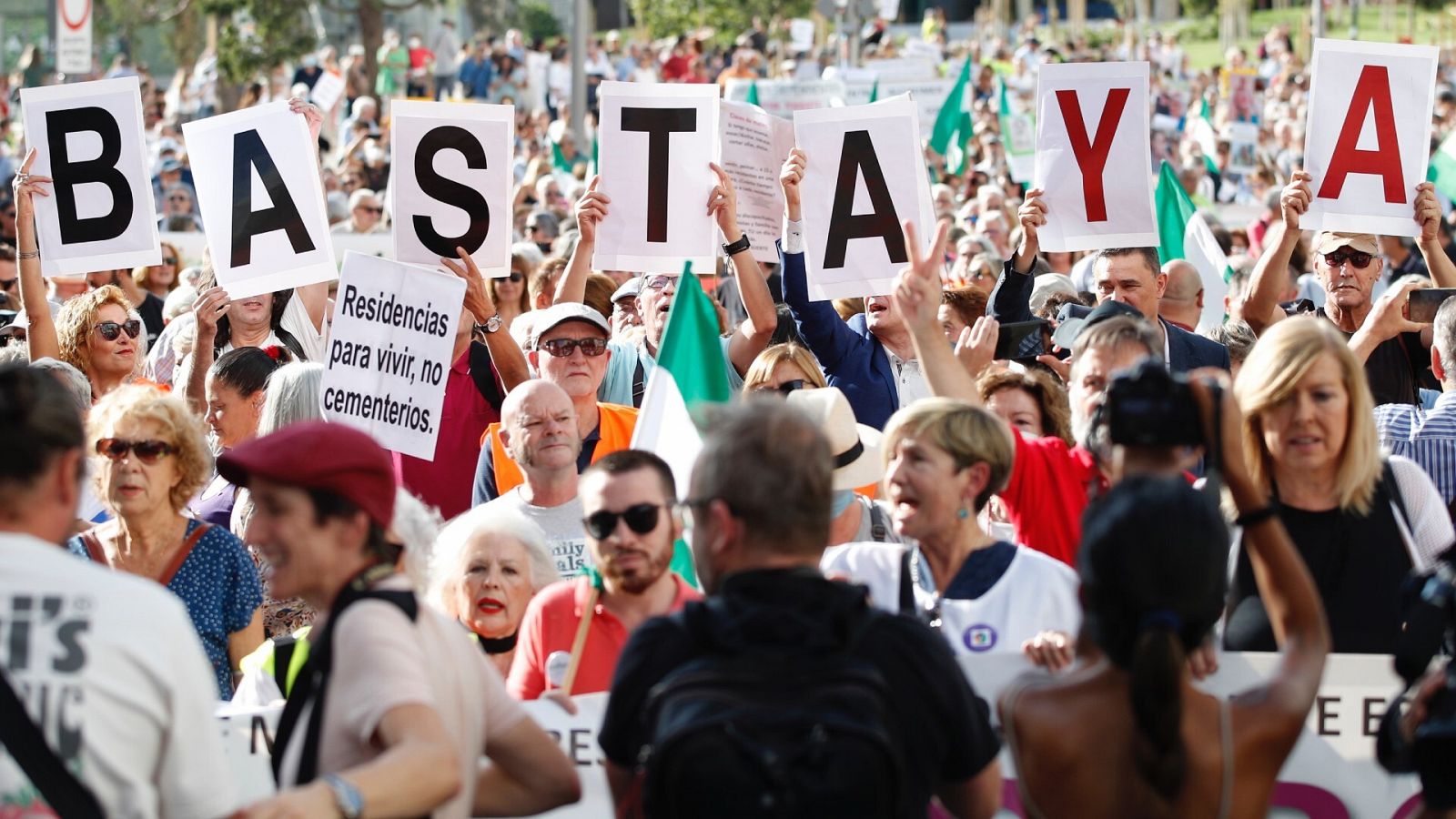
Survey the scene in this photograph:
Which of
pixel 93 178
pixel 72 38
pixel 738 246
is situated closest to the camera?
pixel 738 246

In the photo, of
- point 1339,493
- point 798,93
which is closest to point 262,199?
point 1339,493

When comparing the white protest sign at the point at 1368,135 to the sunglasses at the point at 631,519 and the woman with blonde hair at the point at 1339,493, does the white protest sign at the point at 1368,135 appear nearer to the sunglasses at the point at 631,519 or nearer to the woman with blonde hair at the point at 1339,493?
the woman with blonde hair at the point at 1339,493

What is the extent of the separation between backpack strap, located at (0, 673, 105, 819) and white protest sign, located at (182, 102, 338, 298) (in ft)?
15.1

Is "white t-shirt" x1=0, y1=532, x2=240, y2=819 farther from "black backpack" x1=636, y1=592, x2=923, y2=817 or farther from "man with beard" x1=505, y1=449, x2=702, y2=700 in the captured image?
"man with beard" x1=505, y1=449, x2=702, y2=700

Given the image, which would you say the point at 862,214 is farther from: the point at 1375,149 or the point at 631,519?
the point at 631,519

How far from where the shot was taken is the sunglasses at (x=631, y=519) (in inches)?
151

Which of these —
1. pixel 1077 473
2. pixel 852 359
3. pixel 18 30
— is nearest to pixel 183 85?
pixel 18 30

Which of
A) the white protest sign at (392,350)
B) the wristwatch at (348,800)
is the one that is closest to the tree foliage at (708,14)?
the white protest sign at (392,350)

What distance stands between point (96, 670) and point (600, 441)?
3.58 m

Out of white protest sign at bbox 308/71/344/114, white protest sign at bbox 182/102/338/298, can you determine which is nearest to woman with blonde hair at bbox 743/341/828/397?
white protest sign at bbox 182/102/338/298

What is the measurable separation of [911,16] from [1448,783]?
57.2 m

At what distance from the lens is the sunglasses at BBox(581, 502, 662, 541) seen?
3.82 meters

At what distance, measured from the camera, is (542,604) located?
4148 mm

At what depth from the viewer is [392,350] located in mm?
6195
